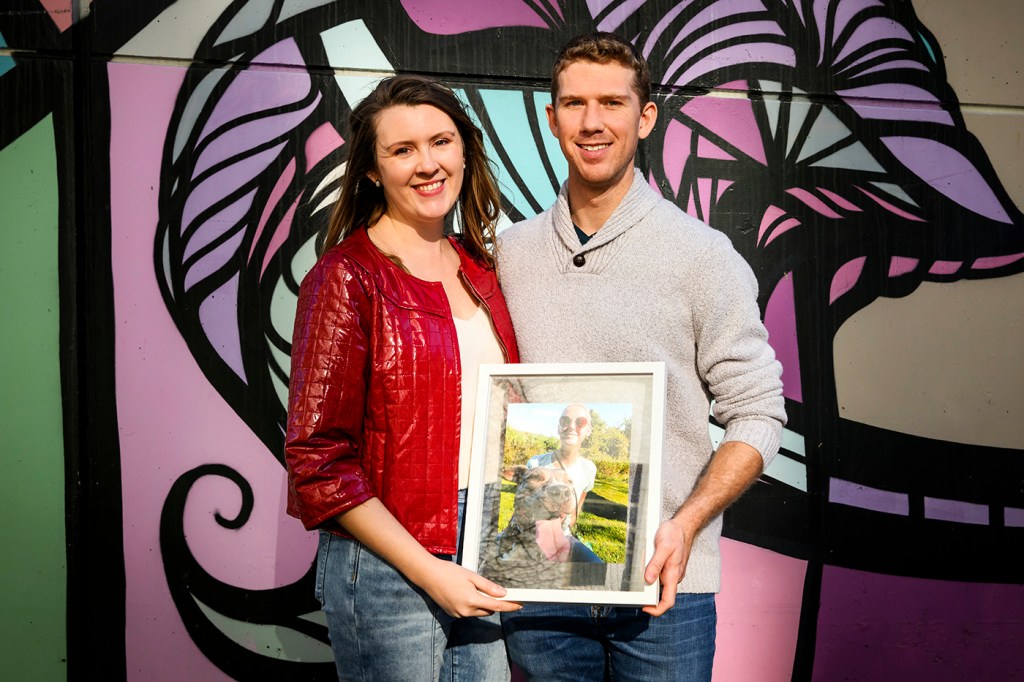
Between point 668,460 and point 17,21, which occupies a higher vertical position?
point 17,21

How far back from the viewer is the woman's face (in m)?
2.15

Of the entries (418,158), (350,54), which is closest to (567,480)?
(418,158)

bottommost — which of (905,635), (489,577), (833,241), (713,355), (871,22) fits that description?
(905,635)

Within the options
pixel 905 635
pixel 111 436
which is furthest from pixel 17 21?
pixel 905 635

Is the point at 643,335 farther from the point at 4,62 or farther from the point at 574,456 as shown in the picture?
the point at 4,62

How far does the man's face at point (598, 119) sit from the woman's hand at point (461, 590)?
1.00 m

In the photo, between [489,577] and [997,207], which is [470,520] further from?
[997,207]

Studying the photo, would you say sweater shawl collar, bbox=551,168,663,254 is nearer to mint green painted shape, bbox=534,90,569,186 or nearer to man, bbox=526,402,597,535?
man, bbox=526,402,597,535

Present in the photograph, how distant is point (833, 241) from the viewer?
3643 millimetres

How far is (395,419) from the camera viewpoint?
200cm

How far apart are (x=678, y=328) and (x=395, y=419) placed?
27.9 inches

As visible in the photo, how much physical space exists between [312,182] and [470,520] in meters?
1.94

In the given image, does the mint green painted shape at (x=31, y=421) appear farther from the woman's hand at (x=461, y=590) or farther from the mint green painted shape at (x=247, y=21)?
the woman's hand at (x=461, y=590)

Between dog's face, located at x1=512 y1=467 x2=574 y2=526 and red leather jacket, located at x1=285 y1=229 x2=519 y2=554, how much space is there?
6.5 inches
